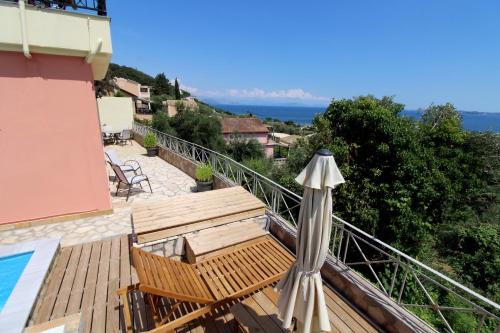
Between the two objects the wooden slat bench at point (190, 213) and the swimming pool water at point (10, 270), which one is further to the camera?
the wooden slat bench at point (190, 213)

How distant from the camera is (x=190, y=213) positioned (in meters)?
4.56

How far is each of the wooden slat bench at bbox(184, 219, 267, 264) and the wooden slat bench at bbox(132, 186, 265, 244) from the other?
→ 113 mm

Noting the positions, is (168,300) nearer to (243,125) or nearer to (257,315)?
(257,315)

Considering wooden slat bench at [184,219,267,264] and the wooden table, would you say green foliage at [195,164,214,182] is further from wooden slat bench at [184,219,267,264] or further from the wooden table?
the wooden table

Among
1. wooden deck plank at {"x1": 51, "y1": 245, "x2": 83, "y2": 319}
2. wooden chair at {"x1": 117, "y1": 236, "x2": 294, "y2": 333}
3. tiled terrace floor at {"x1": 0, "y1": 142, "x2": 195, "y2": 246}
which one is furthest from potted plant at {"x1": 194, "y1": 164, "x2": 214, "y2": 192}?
wooden deck plank at {"x1": 51, "y1": 245, "x2": 83, "y2": 319}

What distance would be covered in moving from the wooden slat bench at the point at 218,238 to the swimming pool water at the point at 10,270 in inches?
97.0

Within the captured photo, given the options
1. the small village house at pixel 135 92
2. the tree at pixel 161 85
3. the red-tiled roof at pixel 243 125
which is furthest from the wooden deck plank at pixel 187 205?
the tree at pixel 161 85

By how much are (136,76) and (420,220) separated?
3378 inches

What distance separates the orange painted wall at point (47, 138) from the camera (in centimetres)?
474

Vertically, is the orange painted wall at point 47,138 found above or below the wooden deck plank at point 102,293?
above

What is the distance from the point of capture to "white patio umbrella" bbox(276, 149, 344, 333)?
89.0 inches

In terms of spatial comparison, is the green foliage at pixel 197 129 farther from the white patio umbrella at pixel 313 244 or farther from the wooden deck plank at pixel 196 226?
the white patio umbrella at pixel 313 244

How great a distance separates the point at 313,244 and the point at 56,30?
226 inches

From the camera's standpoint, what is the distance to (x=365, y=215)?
27.1ft
